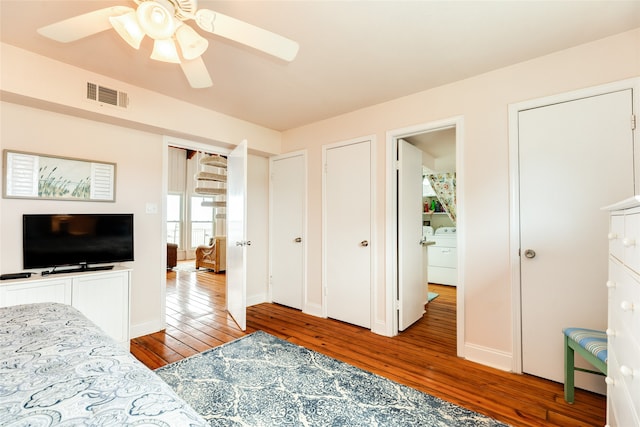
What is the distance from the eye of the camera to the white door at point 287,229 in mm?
3684

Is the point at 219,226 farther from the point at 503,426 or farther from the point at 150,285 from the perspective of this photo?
the point at 503,426

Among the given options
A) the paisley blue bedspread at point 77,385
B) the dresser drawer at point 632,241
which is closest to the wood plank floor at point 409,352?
the dresser drawer at point 632,241

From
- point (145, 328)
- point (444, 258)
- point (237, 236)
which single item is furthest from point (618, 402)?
point (444, 258)

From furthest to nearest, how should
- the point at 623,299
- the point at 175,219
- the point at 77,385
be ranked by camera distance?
the point at 175,219 < the point at 623,299 < the point at 77,385

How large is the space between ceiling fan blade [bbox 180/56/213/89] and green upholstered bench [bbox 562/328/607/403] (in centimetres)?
270

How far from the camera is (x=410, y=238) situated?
3.18m

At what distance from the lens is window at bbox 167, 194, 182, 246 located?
26.2ft

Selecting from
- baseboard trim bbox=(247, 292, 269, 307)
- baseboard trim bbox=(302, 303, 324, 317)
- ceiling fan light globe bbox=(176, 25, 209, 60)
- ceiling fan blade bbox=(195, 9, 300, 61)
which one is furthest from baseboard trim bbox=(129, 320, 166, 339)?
ceiling fan blade bbox=(195, 9, 300, 61)

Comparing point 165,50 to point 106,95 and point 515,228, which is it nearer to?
point 106,95

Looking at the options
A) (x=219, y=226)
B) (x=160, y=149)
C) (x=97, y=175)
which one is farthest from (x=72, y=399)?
(x=219, y=226)

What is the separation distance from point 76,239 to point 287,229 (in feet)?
7.05

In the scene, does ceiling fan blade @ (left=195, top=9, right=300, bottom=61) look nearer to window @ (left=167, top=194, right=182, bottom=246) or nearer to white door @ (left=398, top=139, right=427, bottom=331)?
white door @ (left=398, top=139, right=427, bottom=331)

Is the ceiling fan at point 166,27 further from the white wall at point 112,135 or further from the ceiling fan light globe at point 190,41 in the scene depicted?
the white wall at point 112,135

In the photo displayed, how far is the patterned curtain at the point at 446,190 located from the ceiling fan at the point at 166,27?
14.9ft
